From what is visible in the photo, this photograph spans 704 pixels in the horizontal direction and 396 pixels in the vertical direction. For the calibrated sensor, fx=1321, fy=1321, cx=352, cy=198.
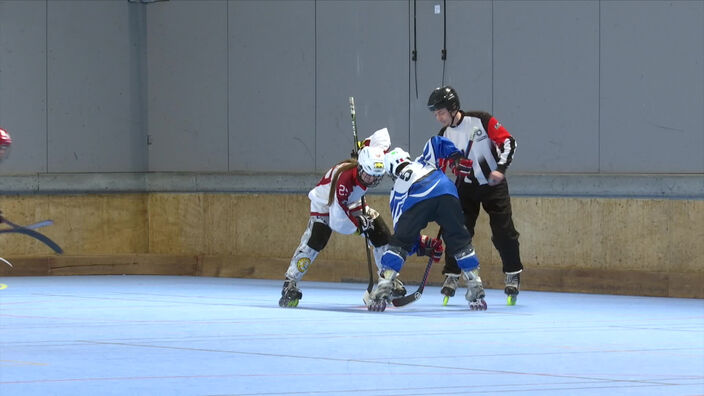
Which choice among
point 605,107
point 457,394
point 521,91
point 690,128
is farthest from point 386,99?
point 457,394

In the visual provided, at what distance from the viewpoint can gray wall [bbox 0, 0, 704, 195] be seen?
13.3 metres

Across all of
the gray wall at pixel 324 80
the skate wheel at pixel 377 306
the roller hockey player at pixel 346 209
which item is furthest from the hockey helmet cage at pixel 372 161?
the gray wall at pixel 324 80

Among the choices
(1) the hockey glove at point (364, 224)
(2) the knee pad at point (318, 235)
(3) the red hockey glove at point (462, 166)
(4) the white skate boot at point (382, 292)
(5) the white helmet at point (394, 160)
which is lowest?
(4) the white skate boot at point (382, 292)

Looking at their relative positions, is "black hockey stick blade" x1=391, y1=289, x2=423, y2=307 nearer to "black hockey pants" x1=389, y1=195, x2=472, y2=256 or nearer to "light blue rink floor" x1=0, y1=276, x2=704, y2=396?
"light blue rink floor" x1=0, y1=276, x2=704, y2=396

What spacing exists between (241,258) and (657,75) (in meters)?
5.52

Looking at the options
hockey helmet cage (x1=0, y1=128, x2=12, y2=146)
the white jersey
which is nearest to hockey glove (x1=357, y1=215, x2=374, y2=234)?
the white jersey

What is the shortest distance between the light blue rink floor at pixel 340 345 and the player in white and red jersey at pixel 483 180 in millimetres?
397

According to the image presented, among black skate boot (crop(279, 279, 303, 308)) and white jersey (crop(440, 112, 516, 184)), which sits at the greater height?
white jersey (crop(440, 112, 516, 184))

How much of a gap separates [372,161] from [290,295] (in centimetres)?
154

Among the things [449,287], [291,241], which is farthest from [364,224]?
[291,241]

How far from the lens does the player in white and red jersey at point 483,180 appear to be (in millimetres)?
11727

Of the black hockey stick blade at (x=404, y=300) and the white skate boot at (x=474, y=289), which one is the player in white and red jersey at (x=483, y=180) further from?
the white skate boot at (x=474, y=289)

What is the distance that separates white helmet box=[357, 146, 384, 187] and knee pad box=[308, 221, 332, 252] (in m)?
0.80

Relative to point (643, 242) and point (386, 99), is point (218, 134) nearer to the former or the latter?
point (386, 99)
